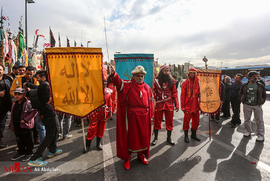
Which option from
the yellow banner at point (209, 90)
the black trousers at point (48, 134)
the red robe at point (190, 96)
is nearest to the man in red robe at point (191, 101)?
the red robe at point (190, 96)

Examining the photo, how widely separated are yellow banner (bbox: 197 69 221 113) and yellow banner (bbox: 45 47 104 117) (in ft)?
9.73

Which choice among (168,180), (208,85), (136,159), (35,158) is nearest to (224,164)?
(168,180)

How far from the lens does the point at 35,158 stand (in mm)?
2713

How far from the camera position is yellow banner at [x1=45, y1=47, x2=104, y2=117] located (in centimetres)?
255

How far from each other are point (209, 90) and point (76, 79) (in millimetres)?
3713

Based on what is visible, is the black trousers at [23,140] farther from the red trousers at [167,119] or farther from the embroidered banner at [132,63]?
the red trousers at [167,119]

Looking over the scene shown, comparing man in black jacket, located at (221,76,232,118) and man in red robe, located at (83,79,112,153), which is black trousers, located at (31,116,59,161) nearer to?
man in red robe, located at (83,79,112,153)

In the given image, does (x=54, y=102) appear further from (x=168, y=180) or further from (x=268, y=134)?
(x=268, y=134)

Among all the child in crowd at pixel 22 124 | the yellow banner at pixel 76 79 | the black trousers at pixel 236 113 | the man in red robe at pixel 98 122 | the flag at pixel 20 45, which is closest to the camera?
the yellow banner at pixel 76 79

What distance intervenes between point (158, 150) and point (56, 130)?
97.3 inches

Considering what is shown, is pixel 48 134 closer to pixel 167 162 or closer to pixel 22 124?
pixel 22 124

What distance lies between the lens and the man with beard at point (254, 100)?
12.6 ft

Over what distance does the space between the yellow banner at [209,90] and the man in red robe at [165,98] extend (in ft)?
2.83

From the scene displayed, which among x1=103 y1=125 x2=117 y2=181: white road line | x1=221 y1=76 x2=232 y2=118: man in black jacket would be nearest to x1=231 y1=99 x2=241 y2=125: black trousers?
x1=221 y1=76 x2=232 y2=118: man in black jacket
